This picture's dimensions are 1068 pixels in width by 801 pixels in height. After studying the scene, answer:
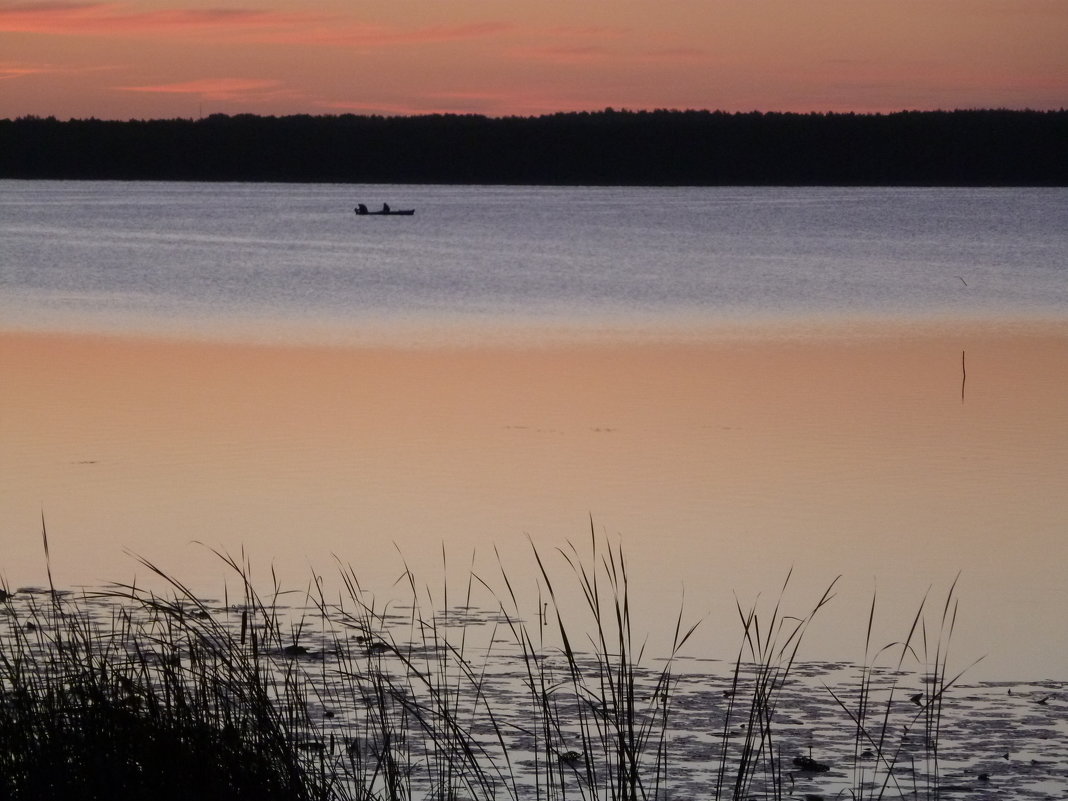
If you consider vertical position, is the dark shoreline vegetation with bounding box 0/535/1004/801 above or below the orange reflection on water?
above

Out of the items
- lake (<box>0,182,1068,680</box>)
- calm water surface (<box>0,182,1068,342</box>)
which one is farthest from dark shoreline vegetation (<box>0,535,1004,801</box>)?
calm water surface (<box>0,182,1068,342</box>)

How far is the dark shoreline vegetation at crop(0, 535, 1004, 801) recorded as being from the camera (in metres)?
4.79

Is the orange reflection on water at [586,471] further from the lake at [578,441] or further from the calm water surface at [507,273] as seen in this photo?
the calm water surface at [507,273]

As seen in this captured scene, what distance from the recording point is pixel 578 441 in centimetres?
1521

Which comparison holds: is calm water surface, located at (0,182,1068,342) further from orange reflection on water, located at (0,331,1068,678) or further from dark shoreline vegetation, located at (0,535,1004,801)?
dark shoreline vegetation, located at (0,535,1004,801)

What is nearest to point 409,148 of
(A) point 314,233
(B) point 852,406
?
(A) point 314,233

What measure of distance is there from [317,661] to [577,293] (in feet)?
106

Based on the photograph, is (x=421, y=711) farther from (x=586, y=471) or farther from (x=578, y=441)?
(x=578, y=441)

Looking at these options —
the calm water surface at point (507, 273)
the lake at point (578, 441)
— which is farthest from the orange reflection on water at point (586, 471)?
the calm water surface at point (507, 273)

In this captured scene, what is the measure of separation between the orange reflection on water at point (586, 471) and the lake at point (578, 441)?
42mm

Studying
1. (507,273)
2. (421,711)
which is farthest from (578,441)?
(507,273)

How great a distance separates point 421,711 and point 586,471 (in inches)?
264

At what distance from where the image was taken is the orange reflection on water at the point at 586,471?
997cm

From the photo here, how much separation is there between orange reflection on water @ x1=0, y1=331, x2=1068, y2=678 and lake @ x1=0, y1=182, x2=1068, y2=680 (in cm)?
4
